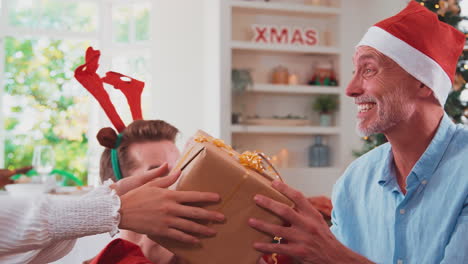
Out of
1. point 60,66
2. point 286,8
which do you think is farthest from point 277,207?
point 60,66

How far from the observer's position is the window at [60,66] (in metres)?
6.73

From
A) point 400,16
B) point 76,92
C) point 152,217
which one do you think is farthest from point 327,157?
point 152,217

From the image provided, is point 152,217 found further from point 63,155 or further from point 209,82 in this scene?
point 63,155

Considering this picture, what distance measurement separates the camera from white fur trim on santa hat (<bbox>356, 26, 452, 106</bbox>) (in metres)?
1.56

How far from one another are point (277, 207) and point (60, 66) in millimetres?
6750

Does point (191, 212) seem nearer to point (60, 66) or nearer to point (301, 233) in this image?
point (301, 233)

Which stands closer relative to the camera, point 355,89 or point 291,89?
point 355,89

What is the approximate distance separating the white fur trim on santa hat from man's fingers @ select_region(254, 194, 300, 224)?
716mm

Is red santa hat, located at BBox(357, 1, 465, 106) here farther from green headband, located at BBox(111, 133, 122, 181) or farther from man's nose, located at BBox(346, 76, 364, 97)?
green headband, located at BBox(111, 133, 122, 181)

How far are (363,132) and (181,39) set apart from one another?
5237mm

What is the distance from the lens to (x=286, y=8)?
592 centimetres

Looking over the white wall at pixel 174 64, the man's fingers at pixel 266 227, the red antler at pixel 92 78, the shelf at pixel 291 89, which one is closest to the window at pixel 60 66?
the white wall at pixel 174 64

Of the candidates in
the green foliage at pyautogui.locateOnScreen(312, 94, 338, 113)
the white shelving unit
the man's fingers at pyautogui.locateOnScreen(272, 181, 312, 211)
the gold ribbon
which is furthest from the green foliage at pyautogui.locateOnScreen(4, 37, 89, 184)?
the man's fingers at pyautogui.locateOnScreen(272, 181, 312, 211)

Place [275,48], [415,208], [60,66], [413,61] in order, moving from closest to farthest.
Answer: [415,208], [413,61], [275,48], [60,66]
